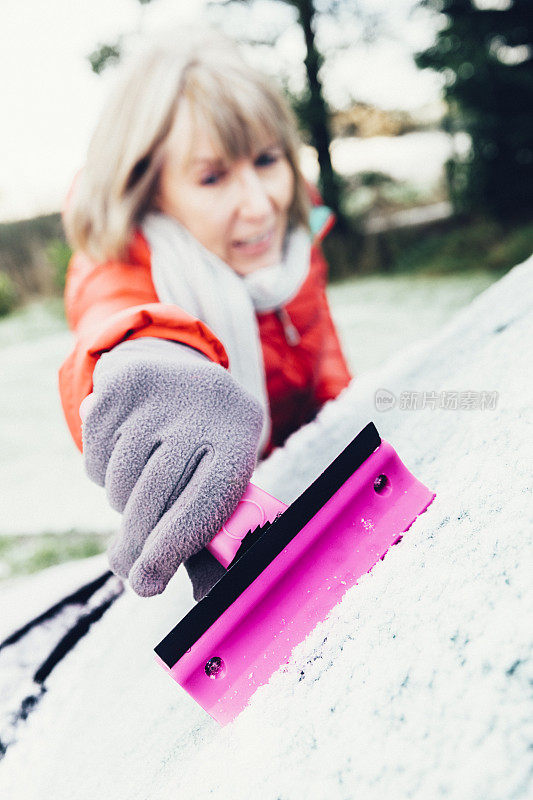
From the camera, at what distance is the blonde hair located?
→ 92 cm

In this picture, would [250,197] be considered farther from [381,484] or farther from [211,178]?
[381,484]

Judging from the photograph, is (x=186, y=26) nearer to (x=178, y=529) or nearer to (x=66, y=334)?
(x=178, y=529)

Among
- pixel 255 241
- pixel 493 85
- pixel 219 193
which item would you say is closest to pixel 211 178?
pixel 219 193

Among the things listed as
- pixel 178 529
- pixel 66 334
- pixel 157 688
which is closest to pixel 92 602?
pixel 157 688

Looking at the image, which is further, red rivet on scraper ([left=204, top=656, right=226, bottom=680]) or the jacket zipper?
the jacket zipper

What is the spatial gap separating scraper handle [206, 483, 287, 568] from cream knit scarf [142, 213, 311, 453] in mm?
484

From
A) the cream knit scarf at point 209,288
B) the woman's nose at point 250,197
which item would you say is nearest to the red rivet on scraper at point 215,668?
the cream knit scarf at point 209,288

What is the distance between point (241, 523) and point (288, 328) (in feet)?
2.67

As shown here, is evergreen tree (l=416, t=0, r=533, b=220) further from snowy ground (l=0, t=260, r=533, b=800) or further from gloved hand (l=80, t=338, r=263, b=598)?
gloved hand (l=80, t=338, r=263, b=598)

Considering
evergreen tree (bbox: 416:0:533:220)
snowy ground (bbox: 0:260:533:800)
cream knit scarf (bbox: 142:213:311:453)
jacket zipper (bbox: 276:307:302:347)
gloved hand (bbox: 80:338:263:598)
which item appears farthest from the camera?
evergreen tree (bbox: 416:0:533:220)

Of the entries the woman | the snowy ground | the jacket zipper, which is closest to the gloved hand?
the woman

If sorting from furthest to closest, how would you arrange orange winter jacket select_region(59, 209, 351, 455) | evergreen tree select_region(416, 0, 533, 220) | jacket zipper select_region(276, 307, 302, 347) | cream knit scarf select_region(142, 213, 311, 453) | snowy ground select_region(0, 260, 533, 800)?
evergreen tree select_region(416, 0, 533, 220) → jacket zipper select_region(276, 307, 302, 347) → cream knit scarf select_region(142, 213, 311, 453) → orange winter jacket select_region(59, 209, 351, 455) → snowy ground select_region(0, 260, 533, 800)

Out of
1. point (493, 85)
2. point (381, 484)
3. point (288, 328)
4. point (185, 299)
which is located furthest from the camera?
point (493, 85)

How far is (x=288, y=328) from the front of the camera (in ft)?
3.94
